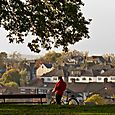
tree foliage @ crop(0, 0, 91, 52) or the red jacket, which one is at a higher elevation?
tree foliage @ crop(0, 0, 91, 52)

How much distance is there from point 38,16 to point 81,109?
17.5 ft

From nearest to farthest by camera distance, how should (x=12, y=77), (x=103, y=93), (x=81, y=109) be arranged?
(x=81, y=109) → (x=103, y=93) → (x=12, y=77)

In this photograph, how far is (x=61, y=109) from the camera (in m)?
24.3

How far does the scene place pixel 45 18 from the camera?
26.4 meters

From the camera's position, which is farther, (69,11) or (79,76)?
(79,76)

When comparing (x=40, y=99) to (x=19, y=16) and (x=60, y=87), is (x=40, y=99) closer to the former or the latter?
(x=60, y=87)

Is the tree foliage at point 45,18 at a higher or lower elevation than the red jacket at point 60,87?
higher

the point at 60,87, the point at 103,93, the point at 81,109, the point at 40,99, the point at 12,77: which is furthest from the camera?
the point at 12,77

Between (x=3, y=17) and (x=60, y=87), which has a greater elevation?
(x=3, y=17)

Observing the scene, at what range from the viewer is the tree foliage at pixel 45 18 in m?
26.1

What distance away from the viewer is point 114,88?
140 m

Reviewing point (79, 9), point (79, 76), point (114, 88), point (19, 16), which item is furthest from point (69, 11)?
point (79, 76)

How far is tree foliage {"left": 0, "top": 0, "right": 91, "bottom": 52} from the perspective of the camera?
26109 mm

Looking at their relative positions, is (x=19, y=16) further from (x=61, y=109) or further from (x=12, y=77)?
(x=12, y=77)
